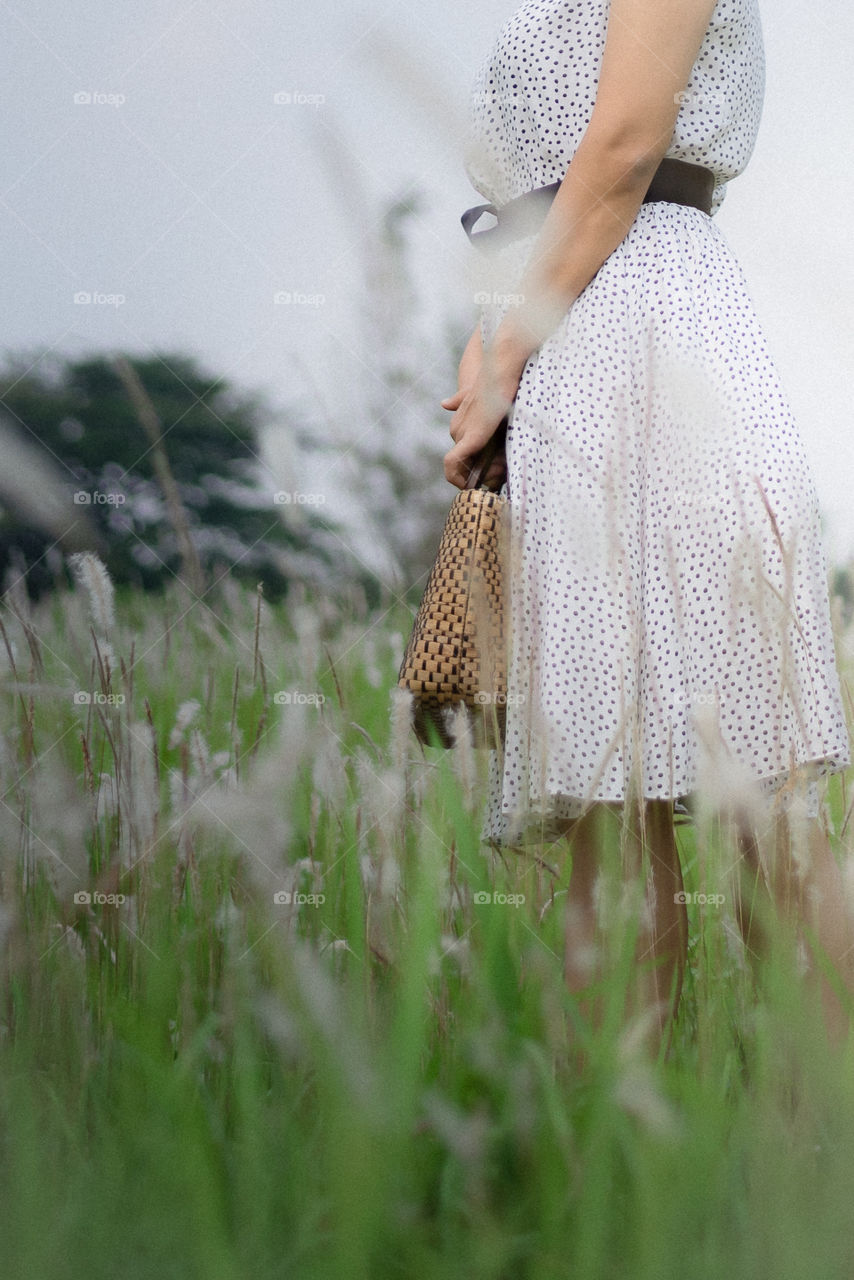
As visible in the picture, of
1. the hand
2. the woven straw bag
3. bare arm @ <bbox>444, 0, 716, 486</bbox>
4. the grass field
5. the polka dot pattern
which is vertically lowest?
the grass field

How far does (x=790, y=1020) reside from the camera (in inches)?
25.1

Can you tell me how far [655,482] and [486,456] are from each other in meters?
0.19

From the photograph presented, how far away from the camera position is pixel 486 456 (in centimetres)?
125

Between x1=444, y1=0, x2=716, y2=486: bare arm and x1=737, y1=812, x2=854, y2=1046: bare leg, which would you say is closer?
x1=737, y1=812, x2=854, y2=1046: bare leg

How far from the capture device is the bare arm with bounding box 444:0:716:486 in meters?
1.09

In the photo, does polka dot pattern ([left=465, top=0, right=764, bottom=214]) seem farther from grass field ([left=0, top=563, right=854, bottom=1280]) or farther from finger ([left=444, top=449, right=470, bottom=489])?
grass field ([left=0, top=563, right=854, bottom=1280])

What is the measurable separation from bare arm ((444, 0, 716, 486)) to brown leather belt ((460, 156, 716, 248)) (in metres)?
0.06

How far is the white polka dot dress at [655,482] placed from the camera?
3.59 feet

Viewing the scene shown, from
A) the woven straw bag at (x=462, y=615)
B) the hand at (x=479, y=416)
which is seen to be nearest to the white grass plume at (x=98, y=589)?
the woven straw bag at (x=462, y=615)

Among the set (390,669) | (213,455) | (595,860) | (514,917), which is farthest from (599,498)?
(213,455)

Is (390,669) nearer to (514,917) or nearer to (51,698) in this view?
(51,698)

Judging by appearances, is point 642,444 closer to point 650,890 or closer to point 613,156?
point 613,156

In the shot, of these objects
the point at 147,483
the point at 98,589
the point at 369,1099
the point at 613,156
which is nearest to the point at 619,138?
the point at 613,156

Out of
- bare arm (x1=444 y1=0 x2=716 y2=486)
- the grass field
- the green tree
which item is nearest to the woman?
bare arm (x1=444 y1=0 x2=716 y2=486)
